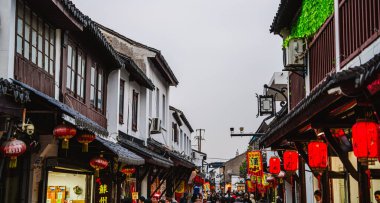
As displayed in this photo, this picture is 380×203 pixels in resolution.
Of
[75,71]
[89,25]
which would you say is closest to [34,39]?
[89,25]

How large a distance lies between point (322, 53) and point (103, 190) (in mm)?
9326

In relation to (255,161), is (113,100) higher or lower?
higher

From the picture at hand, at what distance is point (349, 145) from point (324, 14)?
3.90 m

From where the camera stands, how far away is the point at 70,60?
16594 millimetres

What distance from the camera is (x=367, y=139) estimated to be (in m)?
8.58

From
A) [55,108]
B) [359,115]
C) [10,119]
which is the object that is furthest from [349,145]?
[10,119]

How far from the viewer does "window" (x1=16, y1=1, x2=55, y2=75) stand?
1245 centimetres

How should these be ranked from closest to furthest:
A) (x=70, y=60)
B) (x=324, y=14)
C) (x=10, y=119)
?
1. (x=10, y=119)
2. (x=324, y=14)
3. (x=70, y=60)

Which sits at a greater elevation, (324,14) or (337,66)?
(324,14)

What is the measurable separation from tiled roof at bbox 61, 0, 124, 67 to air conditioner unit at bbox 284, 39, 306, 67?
6.12 meters

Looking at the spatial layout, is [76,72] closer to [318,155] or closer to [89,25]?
[89,25]

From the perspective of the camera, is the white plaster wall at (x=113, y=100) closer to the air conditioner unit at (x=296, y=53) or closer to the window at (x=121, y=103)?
the window at (x=121, y=103)

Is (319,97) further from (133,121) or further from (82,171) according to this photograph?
(133,121)

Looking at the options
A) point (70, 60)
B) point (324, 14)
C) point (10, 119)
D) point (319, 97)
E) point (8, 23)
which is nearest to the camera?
point (319, 97)
